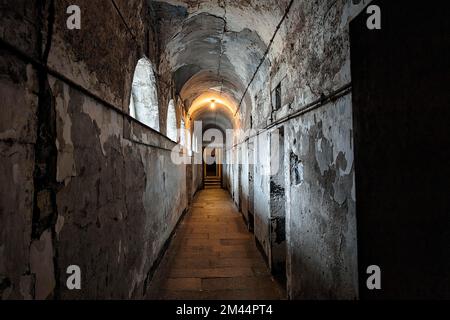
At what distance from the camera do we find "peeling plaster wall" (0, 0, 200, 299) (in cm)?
113

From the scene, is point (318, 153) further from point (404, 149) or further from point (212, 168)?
point (212, 168)

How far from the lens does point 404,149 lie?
1.11 metres

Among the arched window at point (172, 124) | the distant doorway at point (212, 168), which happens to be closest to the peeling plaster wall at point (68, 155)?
the arched window at point (172, 124)

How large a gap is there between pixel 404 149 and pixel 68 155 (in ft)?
6.34

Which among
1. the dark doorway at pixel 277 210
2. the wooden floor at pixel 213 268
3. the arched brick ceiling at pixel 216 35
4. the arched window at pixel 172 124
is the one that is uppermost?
the arched brick ceiling at pixel 216 35

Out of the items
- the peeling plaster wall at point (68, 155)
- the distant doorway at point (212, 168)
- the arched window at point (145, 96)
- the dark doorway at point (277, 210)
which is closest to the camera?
the peeling plaster wall at point (68, 155)

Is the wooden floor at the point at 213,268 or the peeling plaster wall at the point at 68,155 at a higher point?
the peeling plaster wall at the point at 68,155

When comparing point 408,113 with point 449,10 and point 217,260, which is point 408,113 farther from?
point 217,260

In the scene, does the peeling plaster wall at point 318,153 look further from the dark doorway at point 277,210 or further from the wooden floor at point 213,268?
the wooden floor at point 213,268

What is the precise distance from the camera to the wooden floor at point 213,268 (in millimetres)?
3514

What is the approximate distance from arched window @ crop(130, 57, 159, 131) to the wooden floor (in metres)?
2.57

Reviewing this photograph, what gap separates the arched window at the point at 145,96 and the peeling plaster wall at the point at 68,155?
2.73 ft

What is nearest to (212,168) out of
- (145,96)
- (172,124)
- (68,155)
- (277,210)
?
(172,124)

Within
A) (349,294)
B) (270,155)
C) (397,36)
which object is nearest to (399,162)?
(397,36)
